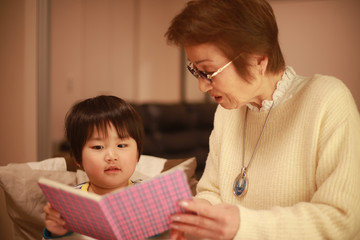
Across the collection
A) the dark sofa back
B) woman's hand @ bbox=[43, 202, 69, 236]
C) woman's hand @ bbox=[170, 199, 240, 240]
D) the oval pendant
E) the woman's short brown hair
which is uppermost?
the woman's short brown hair

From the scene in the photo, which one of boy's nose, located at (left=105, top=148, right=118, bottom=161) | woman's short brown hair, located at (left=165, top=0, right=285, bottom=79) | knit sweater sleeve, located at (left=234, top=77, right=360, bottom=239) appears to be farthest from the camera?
boy's nose, located at (left=105, top=148, right=118, bottom=161)

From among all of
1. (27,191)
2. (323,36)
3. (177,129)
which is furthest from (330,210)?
(323,36)

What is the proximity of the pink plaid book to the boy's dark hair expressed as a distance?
1.32 ft

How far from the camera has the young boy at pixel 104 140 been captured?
1.38 meters

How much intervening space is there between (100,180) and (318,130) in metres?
0.84

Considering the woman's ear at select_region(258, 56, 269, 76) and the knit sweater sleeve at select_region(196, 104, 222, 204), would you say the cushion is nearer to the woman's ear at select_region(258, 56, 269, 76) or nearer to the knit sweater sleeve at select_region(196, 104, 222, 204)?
the knit sweater sleeve at select_region(196, 104, 222, 204)

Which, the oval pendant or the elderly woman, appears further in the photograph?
the oval pendant

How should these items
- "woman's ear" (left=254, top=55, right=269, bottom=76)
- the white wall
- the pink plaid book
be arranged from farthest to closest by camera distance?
the white wall < "woman's ear" (left=254, top=55, right=269, bottom=76) < the pink plaid book

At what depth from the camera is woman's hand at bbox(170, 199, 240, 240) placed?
0.93 meters

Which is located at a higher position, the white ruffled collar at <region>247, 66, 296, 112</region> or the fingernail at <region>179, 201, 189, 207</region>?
the white ruffled collar at <region>247, 66, 296, 112</region>

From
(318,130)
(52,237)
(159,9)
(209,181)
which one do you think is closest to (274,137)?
(318,130)

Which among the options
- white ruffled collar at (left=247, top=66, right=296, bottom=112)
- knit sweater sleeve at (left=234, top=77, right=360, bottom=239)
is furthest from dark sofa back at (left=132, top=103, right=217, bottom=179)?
knit sweater sleeve at (left=234, top=77, right=360, bottom=239)

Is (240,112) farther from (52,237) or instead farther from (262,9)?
(52,237)

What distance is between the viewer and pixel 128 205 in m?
0.92
